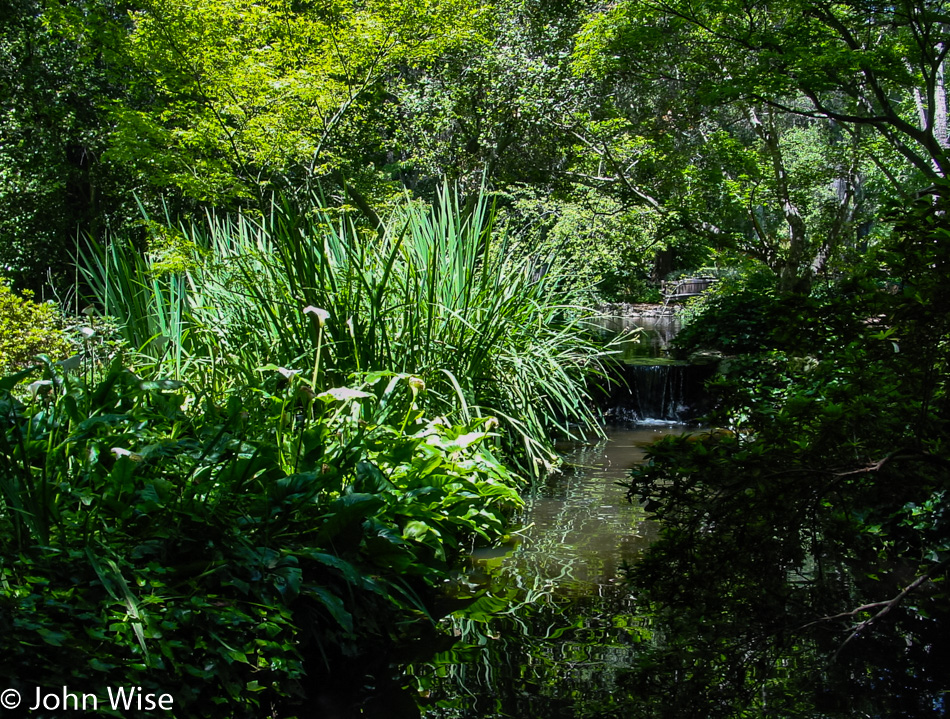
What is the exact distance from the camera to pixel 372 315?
3.64 metres

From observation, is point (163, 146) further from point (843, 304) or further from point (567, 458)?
point (843, 304)

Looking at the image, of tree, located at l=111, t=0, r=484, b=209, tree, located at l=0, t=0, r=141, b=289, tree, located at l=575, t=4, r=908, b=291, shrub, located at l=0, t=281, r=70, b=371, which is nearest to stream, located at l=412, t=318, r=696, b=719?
shrub, located at l=0, t=281, r=70, b=371

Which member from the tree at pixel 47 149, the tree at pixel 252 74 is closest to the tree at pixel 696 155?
the tree at pixel 252 74

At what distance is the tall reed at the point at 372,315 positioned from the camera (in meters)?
3.73

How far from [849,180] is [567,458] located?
26.5 ft

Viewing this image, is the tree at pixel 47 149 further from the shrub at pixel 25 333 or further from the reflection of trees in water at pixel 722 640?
the reflection of trees in water at pixel 722 640

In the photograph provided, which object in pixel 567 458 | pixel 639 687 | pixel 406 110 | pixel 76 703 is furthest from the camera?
pixel 406 110

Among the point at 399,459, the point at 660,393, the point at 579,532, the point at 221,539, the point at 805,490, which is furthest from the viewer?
the point at 660,393

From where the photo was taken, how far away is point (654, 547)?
7.35ft

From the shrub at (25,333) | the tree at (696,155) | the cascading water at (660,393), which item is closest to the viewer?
the shrub at (25,333)

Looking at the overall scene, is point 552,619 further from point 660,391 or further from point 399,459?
point 660,391

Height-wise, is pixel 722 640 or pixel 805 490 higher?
pixel 805 490

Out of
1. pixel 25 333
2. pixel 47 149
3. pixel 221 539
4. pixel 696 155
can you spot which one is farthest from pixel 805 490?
pixel 47 149

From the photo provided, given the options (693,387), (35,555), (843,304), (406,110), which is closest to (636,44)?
(693,387)
